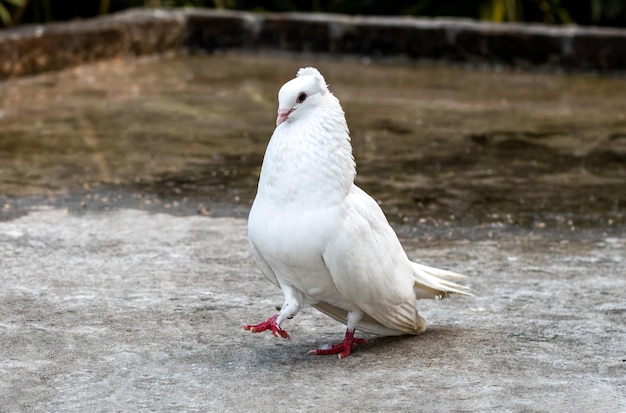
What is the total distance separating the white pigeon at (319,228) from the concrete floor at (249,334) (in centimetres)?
22

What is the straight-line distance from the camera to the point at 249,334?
157 inches

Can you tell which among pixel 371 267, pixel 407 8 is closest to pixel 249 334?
pixel 371 267

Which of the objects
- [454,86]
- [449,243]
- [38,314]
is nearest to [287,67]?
[454,86]

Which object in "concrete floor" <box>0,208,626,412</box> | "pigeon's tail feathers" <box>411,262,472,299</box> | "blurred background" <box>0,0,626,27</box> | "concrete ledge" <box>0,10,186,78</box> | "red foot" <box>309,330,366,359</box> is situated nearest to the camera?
"concrete floor" <box>0,208,626,412</box>

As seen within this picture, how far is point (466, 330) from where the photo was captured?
4070mm

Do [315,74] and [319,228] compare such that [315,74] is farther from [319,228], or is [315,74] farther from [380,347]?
[380,347]

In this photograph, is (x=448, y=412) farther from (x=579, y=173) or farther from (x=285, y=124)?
(x=579, y=173)

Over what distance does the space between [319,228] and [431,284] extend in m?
0.60

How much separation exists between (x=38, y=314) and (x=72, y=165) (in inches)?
102

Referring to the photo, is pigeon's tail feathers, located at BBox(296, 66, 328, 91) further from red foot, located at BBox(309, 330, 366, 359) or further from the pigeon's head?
red foot, located at BBox(309, 330, 366, 359)

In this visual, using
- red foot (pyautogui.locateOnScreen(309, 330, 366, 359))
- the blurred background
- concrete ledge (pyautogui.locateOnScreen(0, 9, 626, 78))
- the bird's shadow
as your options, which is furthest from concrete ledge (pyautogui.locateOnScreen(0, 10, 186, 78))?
red foot (pyautogui.locateOnScreen(309, 330, 366, 359))

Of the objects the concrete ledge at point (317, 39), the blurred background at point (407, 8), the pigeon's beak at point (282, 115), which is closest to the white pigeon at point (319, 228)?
the pigeon's beak at point (282, 115)

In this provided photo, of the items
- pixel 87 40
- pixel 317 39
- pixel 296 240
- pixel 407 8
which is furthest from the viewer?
pixel 407 8

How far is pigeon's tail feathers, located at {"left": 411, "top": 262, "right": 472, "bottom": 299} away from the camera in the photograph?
12.8ft
